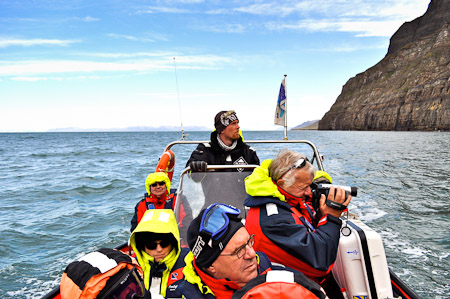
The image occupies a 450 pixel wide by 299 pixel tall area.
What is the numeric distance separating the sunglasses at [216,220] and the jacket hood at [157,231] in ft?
3.24

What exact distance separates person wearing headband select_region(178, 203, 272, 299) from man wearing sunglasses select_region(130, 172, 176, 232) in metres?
3.18

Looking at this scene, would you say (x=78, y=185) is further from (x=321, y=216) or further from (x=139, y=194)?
(x=321, y=216)

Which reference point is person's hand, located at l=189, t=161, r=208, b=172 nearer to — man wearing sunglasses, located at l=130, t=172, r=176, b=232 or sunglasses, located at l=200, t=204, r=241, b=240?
man wearing sunglasses, located at l=130, t=172, r=176, b=232

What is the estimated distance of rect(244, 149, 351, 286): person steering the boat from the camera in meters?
2.00

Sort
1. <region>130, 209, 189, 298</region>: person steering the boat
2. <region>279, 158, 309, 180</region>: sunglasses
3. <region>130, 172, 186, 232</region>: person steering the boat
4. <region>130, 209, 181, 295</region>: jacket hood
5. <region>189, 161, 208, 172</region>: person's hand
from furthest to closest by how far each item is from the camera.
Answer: <region>130, 172, 186, 232</region>: person steering the boat, <region>189, 161, 208, 172</region>: person's hand, <region>130, 209, 189, 298</region>: person steering the boat, <region>130, 209, 181, 295</region>: jacket hood, <region>279, 158, 309, 180</region>: sunglasses

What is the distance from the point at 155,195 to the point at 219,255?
3.41 metres

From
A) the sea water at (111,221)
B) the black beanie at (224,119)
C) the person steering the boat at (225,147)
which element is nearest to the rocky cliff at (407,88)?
the sea water at (111,221)

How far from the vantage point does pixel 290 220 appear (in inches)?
79.5

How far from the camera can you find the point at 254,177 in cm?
215

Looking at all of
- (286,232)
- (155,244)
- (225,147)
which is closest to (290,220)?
(286,232)

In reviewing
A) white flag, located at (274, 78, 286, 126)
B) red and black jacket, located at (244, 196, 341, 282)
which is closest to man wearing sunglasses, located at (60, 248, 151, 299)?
red and black jacket, located at (244, 196, 341, 282)

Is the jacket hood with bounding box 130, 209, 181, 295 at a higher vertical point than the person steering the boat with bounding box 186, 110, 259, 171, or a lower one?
lower

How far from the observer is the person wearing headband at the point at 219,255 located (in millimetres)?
1613

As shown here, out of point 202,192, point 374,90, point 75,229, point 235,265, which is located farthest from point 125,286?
point 374,90
